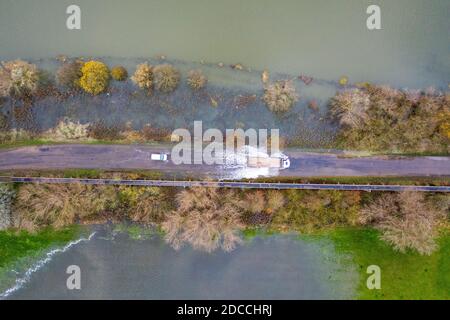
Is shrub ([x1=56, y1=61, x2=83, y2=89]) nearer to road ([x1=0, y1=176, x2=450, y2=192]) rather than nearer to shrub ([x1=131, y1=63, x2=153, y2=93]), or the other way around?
shrub ([x1=131, y1=63, x2=153, y2=93])

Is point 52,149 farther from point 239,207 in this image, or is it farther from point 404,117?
point 404,117

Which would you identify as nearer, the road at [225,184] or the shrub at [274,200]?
the road at [225,184]

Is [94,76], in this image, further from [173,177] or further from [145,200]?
[145,200]

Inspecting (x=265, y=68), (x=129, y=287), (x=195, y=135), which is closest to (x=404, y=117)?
(x=265, y=68)

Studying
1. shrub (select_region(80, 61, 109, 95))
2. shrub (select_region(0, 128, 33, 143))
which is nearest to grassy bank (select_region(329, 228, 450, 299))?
shrub (select_region(80, 61, 109, 95))

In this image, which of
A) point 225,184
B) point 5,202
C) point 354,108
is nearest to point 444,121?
point 354,108

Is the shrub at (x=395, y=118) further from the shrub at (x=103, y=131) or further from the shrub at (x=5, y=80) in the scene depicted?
the shrub at (x=5, y=80)

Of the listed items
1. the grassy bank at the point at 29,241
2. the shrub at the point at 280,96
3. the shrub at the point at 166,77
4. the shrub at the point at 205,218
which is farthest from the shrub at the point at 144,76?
the grassy bank at the point at 29,241
